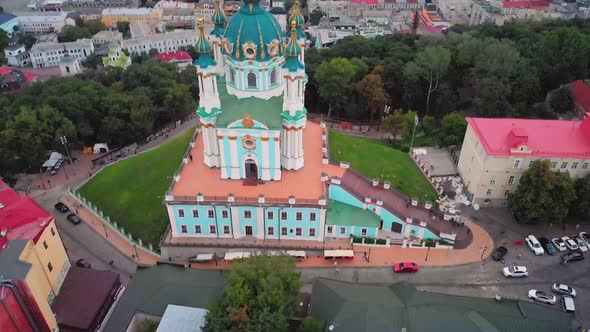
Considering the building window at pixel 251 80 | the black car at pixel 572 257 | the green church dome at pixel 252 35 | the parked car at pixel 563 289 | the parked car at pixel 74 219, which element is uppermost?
the green church dome at pixel 252 35

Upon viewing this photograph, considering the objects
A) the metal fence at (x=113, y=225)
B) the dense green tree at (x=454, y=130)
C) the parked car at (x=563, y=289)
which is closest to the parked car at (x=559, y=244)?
the parked car at (x=563, y=289)

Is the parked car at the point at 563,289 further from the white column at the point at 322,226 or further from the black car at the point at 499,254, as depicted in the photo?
the white column at the point at 322,226

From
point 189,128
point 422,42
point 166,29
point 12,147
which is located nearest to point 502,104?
point 422,42

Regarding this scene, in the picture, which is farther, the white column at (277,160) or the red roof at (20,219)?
the white column at (277,160)

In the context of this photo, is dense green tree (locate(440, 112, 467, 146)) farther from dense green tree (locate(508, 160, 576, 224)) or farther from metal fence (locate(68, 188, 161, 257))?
metal fence (locate(68, 188, 161, 257))

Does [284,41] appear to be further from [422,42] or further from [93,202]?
[422,42]
